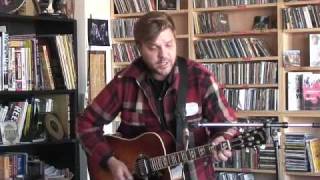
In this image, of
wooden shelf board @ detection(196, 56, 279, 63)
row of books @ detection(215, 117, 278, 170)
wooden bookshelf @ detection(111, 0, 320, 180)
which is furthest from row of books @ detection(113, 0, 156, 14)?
row of books @ detection(215, 117, 278, 170)

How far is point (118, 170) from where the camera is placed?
2.41m

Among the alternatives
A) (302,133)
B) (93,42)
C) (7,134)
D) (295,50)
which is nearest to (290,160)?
(302,133)

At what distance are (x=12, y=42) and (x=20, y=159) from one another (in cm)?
71

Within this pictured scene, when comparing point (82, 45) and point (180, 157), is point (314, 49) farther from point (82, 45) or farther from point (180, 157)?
point (180, 157)

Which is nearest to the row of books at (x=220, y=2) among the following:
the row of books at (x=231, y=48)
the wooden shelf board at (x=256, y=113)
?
the row of books at (x=231, y=48)

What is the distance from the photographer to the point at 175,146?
232 cm

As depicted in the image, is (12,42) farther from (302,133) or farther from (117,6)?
(302,133)

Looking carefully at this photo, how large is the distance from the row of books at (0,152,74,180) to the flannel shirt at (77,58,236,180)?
0.95 metres

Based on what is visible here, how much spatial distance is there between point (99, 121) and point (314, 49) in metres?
1.87

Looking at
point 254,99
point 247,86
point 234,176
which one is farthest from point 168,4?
point 234,176

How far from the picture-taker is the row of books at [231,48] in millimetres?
3957

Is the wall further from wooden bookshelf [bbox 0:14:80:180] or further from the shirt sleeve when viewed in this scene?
the shirt sleeve

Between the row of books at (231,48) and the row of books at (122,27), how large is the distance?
0.56 m

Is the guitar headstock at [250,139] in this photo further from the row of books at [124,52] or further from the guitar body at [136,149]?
the row of books at [124,52]
